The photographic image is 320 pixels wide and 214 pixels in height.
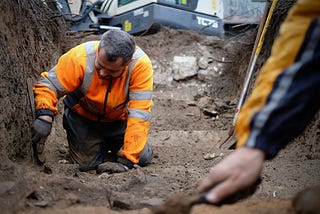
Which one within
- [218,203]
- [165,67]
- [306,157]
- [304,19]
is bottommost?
[165,67]

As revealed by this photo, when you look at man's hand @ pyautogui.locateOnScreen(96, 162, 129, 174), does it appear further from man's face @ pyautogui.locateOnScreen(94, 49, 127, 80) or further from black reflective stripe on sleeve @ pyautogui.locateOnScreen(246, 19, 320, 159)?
black reflective stripe on sleeve @ pyautogui.locateOnScreen(246, 19, 320, 159)

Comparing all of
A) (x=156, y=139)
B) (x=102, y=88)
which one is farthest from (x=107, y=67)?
(x=156, y=139)

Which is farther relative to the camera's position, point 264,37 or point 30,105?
point 264,37

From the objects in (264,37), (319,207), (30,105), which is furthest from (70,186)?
(264,37)

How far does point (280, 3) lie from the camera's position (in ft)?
17.3

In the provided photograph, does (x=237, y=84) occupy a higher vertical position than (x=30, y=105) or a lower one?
lower

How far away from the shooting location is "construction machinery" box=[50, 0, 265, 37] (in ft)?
25.3

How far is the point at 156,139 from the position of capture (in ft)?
17.8

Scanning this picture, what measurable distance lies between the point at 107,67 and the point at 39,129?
2.42 ft

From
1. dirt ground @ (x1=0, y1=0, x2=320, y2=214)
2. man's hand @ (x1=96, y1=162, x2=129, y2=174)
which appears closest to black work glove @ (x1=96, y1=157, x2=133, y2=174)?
man's hand @ (x1=96, y1=162, x2=129, y2=174)

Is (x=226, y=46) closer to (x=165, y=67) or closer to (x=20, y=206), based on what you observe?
(x=165, y=67)

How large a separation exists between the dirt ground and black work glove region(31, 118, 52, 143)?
0.21ft

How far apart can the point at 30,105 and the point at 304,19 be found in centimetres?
275

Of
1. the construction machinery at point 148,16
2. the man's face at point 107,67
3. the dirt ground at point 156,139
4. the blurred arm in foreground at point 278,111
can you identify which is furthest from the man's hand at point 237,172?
the construction machinery at point 148,16
